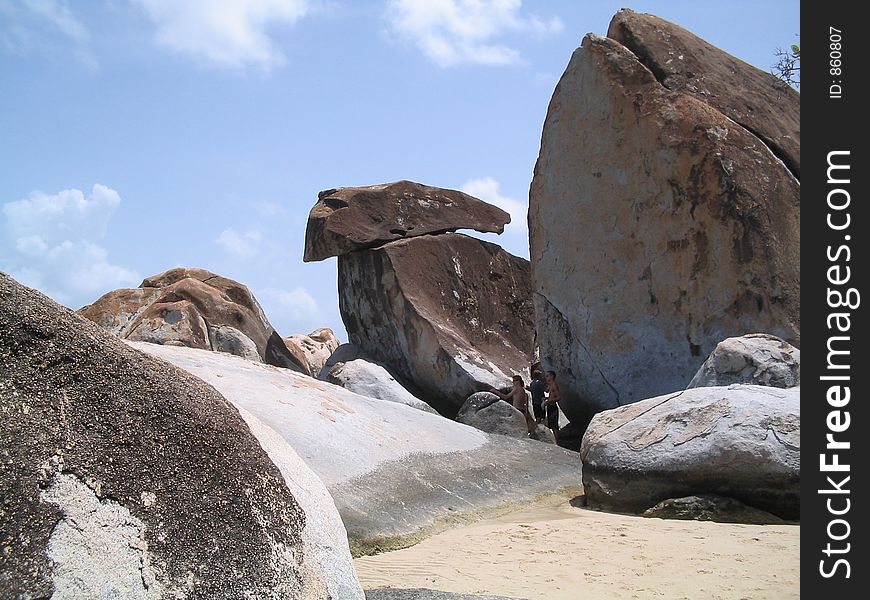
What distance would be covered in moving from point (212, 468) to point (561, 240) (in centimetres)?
764

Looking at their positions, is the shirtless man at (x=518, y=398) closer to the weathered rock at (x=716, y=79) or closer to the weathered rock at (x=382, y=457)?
the weathered rock at (x=382, y=457)

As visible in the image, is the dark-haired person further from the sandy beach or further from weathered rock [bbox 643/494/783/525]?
the sandy beach

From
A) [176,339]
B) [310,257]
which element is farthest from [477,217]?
[176,339]

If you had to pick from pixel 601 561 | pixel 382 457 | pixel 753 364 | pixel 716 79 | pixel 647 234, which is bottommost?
pixel 601 561

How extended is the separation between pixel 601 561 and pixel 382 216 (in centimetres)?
873

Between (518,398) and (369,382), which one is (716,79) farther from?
(369,382)

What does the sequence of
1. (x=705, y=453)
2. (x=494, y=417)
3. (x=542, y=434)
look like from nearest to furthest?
1. (x=705, y=453)
2. (x=494, y=417)
3. (x=542, y=434)

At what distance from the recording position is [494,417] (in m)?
8.38

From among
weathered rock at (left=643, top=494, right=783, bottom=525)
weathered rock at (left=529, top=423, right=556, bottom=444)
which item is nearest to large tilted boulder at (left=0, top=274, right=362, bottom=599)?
weathered rock at (left=643, top=494, right=783, bottom=525)

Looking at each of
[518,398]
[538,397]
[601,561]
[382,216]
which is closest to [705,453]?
[601,561]

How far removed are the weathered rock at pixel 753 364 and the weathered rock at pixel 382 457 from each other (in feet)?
4.38

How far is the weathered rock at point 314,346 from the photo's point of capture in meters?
17.1

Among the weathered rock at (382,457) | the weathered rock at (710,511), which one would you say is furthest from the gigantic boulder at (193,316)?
the weathered rock at (710,511)
